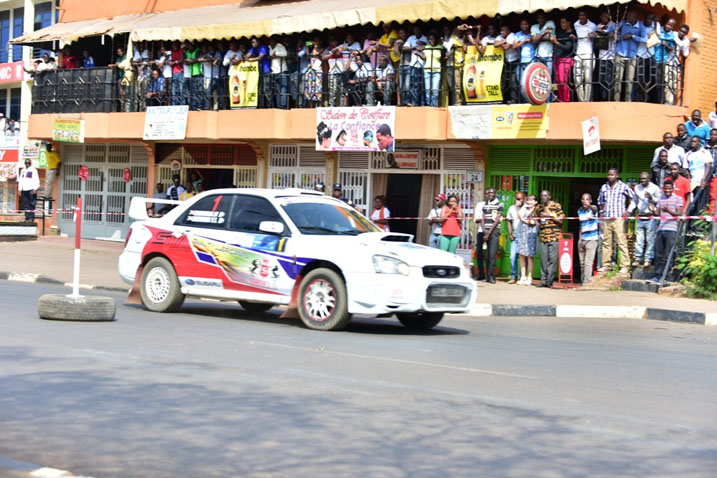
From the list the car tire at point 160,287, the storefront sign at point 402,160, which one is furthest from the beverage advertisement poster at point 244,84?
the car tire at point 160,287

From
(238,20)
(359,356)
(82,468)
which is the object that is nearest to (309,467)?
(82,468)

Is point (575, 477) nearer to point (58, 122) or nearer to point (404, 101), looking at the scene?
point (404, 101)

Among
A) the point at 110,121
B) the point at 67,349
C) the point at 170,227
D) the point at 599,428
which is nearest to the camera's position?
the point at 599,428

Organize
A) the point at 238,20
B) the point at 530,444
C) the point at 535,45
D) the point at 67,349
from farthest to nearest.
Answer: the point at 238,20, the point at 535,45, the point at 67,349, the point at 530,444

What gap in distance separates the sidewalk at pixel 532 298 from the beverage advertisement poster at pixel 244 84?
505 centimetres

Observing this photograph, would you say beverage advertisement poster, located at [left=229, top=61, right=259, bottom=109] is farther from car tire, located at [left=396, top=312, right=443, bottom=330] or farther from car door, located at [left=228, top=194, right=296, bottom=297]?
car tire, located at [left=396, top=312, right=443, bottom=330]

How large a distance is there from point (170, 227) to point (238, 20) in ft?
41.7

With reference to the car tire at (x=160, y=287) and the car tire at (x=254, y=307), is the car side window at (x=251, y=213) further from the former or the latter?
the car tire at (x=254, y=307)

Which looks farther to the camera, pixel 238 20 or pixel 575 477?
pixel 238 20

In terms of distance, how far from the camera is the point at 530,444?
21.1ft

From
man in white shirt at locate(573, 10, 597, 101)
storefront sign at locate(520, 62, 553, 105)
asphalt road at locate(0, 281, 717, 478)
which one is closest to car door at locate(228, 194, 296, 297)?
asphalt road at locate(0, 281, 717, 478)

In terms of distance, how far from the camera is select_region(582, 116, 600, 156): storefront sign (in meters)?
19.6

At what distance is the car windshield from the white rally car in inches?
0.6

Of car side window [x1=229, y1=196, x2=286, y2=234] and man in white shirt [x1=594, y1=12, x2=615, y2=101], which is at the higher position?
man in white shirt [x1=594, y1=12, x2=615, y2=101]
